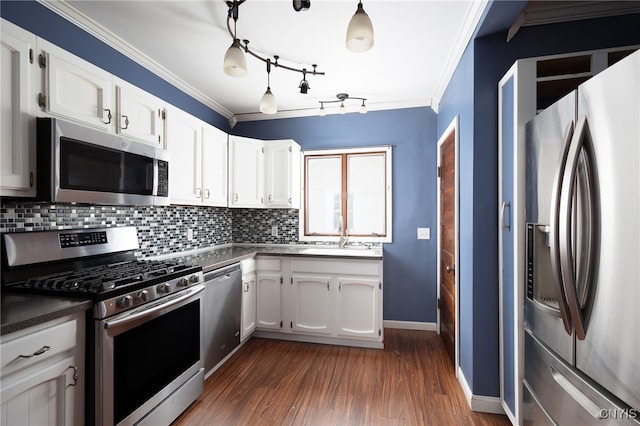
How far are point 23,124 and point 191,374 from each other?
1.72 meters

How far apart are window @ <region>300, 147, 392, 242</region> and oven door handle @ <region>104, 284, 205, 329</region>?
179 centimetres

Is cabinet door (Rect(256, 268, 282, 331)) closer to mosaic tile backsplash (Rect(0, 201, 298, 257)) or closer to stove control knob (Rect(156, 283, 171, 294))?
mosaic tile backsplash (Rect(0, 201, 298, 257))

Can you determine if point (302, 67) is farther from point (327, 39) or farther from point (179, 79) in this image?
point (179, 79)

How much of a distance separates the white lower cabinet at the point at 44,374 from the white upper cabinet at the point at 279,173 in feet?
7.36

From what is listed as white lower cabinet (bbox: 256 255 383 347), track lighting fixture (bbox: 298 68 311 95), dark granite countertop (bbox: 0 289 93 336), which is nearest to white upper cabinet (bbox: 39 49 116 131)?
dark granite countertop (bbox: 0 289 93 336)

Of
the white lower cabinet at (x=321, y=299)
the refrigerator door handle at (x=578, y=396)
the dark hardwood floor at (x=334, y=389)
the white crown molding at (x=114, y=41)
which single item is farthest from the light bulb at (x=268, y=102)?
the refrigerator door handle at (x=578, y=396)

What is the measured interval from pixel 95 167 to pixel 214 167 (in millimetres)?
1226

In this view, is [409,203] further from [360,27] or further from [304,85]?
→ [360,27]

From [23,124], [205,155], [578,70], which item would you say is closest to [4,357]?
[23,124]

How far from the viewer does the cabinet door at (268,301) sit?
3053mm

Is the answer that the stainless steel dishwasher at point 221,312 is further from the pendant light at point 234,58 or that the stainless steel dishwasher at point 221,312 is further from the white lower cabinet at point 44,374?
the pendant light at point 234,58

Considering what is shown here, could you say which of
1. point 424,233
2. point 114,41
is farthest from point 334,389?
point 114,41

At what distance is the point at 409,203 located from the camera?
343 cm

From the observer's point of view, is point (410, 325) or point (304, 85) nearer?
point (304, 85)
